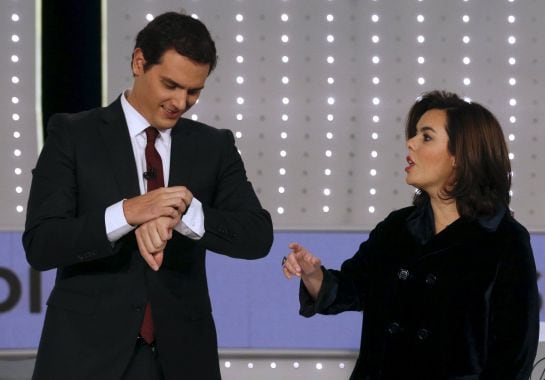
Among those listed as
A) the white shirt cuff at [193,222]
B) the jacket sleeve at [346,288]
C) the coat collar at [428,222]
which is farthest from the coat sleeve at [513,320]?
the white shirt cuff at [193,222]

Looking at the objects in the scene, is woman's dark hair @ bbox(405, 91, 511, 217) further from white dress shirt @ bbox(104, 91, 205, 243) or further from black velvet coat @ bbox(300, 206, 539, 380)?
white dress shirt @ bbox(104, 91, 205, 243)

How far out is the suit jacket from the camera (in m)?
2.00

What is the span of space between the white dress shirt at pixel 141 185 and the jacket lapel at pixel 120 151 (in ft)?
0.06

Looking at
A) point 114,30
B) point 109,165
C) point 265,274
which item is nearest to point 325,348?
point 265,274

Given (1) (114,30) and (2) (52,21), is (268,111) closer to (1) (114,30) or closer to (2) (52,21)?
(1) (114,30)

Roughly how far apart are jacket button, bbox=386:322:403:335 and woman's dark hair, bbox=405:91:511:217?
0.34 metres

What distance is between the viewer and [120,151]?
209 cm

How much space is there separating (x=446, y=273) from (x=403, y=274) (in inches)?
4.5

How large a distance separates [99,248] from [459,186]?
94cm

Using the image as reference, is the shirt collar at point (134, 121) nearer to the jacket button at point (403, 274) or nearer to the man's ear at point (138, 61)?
the man's ear at point (138, 61)

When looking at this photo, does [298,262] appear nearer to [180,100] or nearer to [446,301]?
[446,301]

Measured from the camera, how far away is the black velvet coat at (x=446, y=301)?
2.15 m

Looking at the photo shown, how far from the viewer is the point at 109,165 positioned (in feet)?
6.78

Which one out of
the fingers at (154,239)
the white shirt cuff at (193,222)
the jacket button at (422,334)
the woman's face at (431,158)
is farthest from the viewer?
the woman's face at (431,158)
